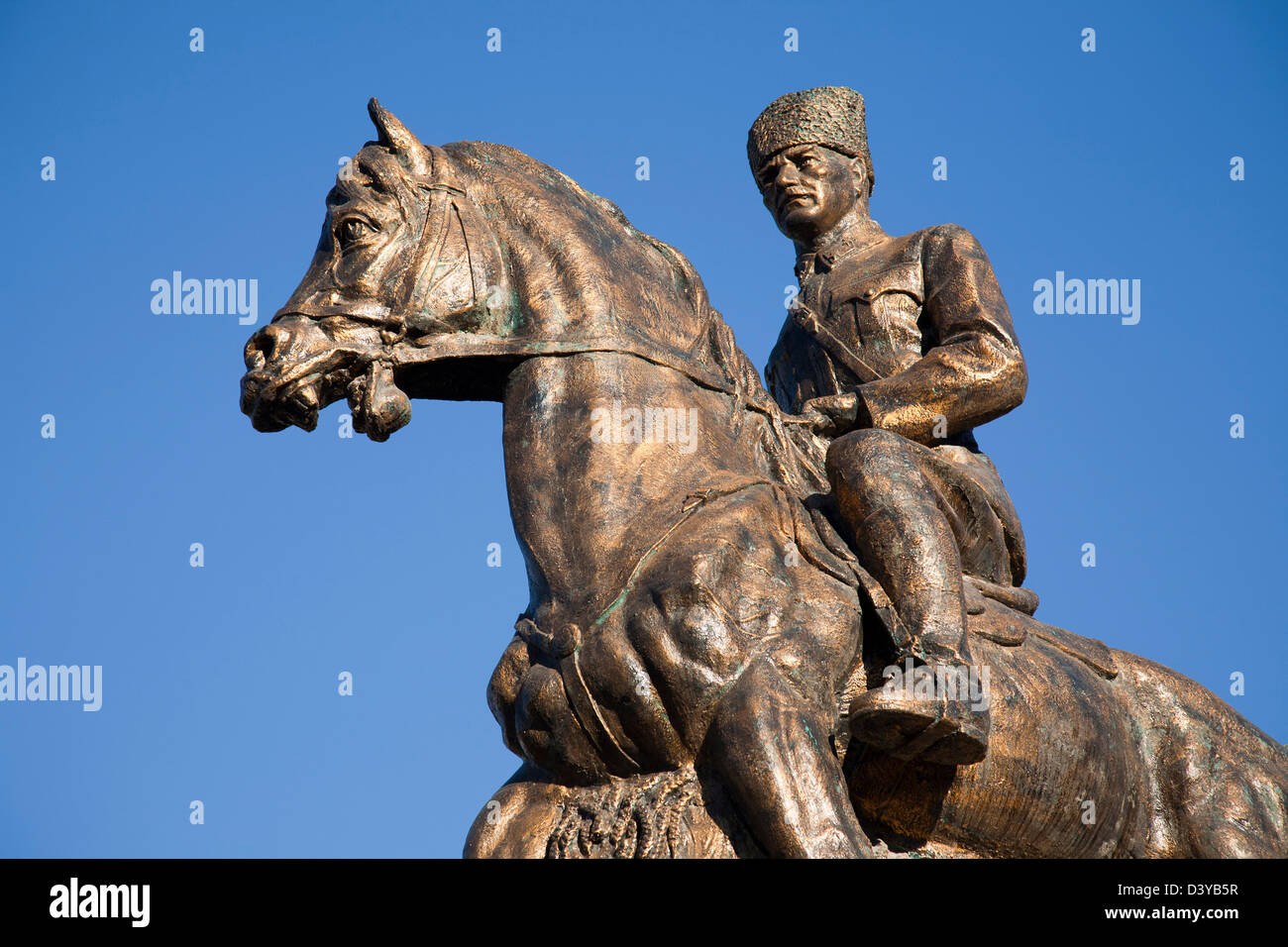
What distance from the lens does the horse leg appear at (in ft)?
22.4

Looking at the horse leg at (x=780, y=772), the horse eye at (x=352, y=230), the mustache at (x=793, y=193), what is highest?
the mustache at (x=793, y=193)

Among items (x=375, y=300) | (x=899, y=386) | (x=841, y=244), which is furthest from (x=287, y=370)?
(x=841, y=244)

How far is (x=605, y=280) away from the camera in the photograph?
7938 mm

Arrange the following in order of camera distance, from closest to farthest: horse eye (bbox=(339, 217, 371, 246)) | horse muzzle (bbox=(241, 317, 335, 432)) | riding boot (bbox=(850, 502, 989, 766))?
riding boot (bbox=(850, 502, 989, 766))
horse muzzle (bbox=(241, 317, 335, 432))
horse eye (bbox=(339, 217, 371, 246))

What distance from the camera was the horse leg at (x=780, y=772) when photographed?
22.4 feet

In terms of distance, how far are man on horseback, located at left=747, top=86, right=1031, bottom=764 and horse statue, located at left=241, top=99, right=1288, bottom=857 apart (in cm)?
22

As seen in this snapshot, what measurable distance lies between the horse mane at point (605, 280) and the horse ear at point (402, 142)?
0.52ft

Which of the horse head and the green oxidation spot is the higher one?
the horse head

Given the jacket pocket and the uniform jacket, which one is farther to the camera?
the jacket pocket

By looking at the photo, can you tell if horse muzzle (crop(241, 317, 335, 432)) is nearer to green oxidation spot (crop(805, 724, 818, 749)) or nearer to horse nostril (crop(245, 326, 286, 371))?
horse nostril (crop(245, 326, 286, 371))

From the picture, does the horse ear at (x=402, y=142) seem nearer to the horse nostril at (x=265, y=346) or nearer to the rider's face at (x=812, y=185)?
the horse nostril at (x=265, y=346)

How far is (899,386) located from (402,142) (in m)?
2.49

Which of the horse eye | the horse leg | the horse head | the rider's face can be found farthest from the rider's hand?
the horse eye

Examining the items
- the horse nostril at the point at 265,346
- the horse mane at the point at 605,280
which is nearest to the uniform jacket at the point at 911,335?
the horse mane at the point at 605,280
